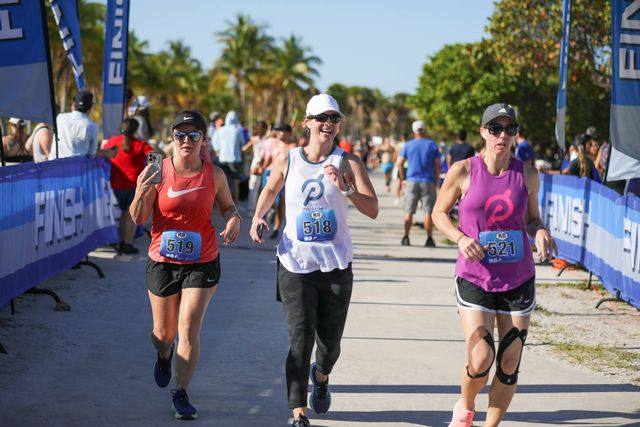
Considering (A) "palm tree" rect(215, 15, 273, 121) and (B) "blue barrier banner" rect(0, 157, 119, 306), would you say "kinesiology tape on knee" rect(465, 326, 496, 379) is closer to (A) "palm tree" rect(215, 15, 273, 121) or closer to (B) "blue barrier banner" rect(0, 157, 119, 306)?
(B) "blue barrier banner" rect(0, 157, 119, 306)

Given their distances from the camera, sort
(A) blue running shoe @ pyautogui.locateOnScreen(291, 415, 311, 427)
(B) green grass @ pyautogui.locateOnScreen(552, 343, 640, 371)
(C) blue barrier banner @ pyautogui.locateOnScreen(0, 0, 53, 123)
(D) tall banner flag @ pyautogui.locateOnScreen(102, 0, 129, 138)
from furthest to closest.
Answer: (D) tall banner flag @ pyautogui.locateOnScreen(102, 0, 129, 138), (C) blue barrier banner @ pyautogui.locateOnScreen(0, 0, 53, 123), (B) green grass @ pyautogui.locateOnScreen(552, 343, 640, 371), (A) blue running shoe @ pyautogui.locateOnScreen(291, 415, 311, 427)

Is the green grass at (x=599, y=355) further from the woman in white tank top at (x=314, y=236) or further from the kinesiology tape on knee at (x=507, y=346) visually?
the woman in white tank top at (x=314, y=236)

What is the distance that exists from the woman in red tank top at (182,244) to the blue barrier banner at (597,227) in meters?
5.47

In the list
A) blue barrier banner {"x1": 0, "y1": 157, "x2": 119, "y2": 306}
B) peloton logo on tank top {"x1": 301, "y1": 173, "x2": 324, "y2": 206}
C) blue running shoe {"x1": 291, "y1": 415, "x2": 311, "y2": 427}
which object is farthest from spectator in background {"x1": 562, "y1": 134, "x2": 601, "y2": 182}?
blue running shoe {"x1": 291, "y1": 415, "x2": 311, "y2": 427}

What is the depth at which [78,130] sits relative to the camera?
13.0m

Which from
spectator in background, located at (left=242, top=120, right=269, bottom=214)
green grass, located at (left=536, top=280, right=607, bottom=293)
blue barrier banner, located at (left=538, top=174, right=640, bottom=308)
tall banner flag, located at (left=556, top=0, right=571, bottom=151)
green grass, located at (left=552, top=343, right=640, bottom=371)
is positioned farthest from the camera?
spectator in background, located at (left=242, top=120, right=269, bottom=214)

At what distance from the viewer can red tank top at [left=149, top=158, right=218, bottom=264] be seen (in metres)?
6.36

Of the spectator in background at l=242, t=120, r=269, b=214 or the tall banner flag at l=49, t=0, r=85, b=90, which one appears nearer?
the tall banner flag at l=49, t=0, r=85, b=90

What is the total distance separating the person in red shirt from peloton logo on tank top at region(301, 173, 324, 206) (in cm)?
822

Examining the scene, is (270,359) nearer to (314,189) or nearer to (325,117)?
(314,189)

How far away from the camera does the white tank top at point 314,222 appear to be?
6109 millimetres

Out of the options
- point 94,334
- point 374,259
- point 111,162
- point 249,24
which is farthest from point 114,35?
point 249,24

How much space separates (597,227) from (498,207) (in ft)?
23.8

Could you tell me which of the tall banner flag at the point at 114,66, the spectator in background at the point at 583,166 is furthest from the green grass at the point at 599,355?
the tall banner flag at the point at 114,66
